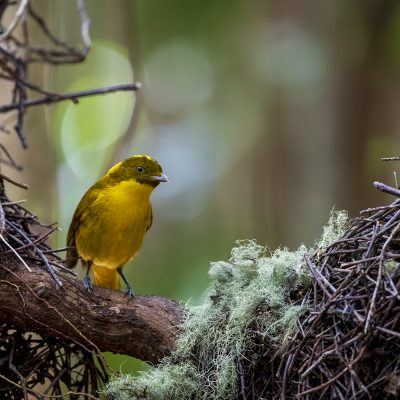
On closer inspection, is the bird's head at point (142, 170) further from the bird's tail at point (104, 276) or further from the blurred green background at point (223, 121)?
the blurred green background at point (223, 121)

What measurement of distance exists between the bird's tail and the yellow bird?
59 millimetres

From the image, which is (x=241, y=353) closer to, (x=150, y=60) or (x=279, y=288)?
(x=279, y=288)

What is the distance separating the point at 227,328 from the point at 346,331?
1.60 ft

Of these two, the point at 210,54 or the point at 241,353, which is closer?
the point at 241,353

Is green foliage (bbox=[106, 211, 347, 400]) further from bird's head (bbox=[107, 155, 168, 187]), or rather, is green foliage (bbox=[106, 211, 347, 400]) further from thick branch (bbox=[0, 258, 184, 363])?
bird's head (bbox=[107, 155, 168, 187])

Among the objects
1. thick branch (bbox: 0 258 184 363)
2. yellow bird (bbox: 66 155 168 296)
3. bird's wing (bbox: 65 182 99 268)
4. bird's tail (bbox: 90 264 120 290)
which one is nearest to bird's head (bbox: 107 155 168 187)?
yellow bird (bbox: 66 155 168 296)

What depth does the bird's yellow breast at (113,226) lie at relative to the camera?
3613 mm

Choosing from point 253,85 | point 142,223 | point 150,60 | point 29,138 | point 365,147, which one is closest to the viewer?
point 142,223

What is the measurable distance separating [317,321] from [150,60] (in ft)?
22.7

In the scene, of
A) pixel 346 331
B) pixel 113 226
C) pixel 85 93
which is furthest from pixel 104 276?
pixel 346 331

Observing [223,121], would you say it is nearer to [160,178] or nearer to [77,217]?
[160,178]

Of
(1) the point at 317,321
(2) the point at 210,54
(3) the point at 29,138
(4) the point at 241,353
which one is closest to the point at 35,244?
(4) the point at 241,353

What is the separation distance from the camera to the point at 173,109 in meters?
8.98

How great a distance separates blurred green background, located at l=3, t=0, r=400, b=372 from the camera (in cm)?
539
